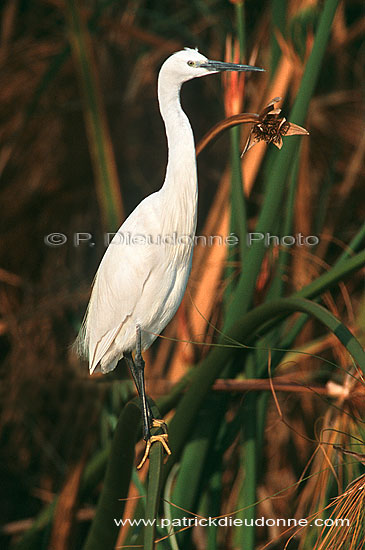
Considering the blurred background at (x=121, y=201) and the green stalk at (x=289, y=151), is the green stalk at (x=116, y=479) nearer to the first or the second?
the green stalk at (x=289, y=151)

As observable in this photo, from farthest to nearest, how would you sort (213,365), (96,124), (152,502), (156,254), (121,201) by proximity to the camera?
1. (121,201)
2. (96,124)
3. (213,365)
4. (156,254)
5. (152,502)

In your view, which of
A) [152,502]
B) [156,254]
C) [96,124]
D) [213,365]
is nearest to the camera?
[152,502]

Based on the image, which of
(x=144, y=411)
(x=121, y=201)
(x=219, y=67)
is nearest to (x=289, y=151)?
(x=219, y=67)

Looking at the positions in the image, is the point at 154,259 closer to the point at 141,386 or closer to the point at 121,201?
the point at 141,386

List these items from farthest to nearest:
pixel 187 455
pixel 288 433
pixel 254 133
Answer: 1. pixel 288 433
2. pixel 187 455
3. pixel 254 133

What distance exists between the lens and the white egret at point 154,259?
A: 18.0 inches

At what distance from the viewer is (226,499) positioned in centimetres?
122

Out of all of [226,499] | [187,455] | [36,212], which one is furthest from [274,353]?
[36,212]

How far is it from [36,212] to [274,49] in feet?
2.82

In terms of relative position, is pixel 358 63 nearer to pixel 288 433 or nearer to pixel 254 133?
pixel 288 433

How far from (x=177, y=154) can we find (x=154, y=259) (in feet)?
0.32

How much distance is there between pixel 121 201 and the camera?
3.50 ft

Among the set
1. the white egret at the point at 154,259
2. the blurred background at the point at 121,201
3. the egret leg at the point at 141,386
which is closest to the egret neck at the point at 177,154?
the white egret at the point at 154,259

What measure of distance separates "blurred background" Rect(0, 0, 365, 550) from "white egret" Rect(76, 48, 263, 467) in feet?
1.16
